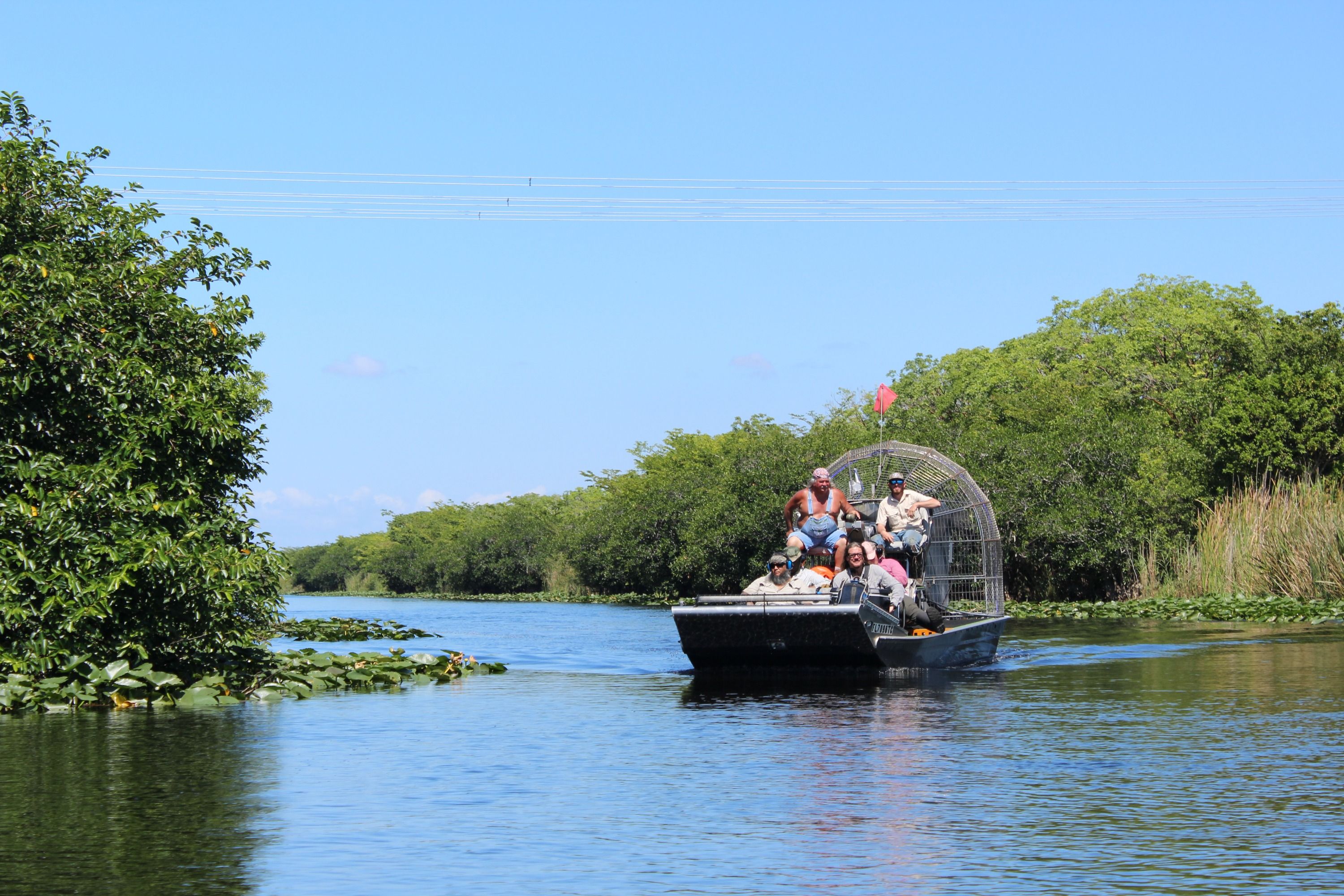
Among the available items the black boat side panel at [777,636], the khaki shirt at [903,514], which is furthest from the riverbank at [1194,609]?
the black boat side panel at [777,636]

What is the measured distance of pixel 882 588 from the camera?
19.3m

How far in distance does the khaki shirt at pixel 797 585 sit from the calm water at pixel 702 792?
50.3 inches

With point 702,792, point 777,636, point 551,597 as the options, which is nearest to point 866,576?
point 777,636

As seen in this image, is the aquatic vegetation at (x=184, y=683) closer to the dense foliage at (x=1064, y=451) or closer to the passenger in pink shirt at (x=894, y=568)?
the passenger in pink shirt at (x=894, y=568)

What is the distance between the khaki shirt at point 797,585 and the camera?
18.8m

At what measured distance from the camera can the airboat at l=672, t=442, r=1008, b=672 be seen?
17656 millimetres

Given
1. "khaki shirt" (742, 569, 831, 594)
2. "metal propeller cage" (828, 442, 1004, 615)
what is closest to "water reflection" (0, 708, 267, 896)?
"khaki shirt" (742, 569, 831, 594)

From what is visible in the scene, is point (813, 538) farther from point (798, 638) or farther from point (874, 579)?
point (798, 638)

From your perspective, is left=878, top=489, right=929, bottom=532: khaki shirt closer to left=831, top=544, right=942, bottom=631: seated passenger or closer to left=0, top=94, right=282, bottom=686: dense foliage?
left=831, top=544, right=942, bottom=631: seated passenger

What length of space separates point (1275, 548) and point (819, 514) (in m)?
18.1

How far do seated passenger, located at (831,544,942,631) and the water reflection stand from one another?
7.87 m

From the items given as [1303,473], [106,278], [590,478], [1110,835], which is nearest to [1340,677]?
[1110,835]

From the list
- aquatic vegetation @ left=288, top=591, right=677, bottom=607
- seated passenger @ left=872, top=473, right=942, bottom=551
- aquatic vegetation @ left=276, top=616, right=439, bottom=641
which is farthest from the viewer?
aquatic vegetation @ left=288, top=591, right=677, bottom=607

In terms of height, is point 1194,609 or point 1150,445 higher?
point 1150,445
